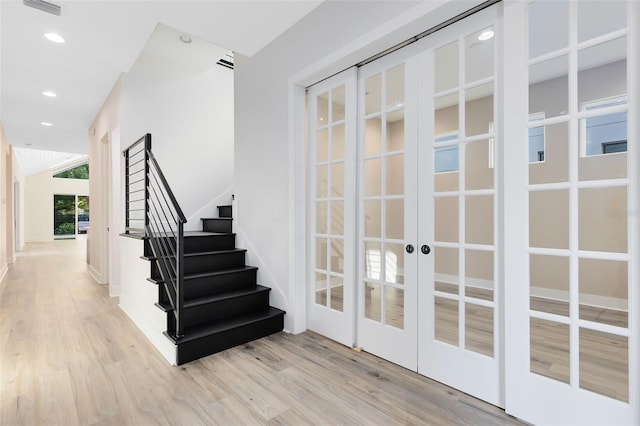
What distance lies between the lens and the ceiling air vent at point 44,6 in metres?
2.65

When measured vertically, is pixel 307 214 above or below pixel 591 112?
below

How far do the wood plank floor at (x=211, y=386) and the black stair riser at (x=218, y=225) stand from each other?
1.53 meters

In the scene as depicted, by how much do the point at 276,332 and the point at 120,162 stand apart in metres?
3.15

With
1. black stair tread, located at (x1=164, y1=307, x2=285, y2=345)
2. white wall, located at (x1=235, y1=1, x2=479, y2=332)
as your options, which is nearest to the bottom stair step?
black stair tread, located at (x1=164, y1=307, x2=285, y2=345)

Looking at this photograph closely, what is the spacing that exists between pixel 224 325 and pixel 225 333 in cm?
11

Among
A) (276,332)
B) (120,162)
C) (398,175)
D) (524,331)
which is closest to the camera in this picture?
(524,331)

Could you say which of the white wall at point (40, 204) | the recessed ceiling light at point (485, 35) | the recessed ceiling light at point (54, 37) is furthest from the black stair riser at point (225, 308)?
the white wall at point (40, 204)

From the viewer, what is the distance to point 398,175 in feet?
7.99

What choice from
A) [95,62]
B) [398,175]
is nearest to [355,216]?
[398,175]

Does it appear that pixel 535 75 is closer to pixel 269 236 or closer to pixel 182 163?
pixel 269 236

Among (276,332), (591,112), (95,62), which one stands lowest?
(276,332)

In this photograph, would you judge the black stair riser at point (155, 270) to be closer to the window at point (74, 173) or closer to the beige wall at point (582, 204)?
the beige wall at point (582, 204)

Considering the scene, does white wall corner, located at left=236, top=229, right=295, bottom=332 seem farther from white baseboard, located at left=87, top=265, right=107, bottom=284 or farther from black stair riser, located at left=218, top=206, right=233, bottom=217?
white baseboard, located at left=87, top=265, right=107, bottom=284

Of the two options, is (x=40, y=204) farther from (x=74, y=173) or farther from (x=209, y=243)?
(x=209, y=243)
